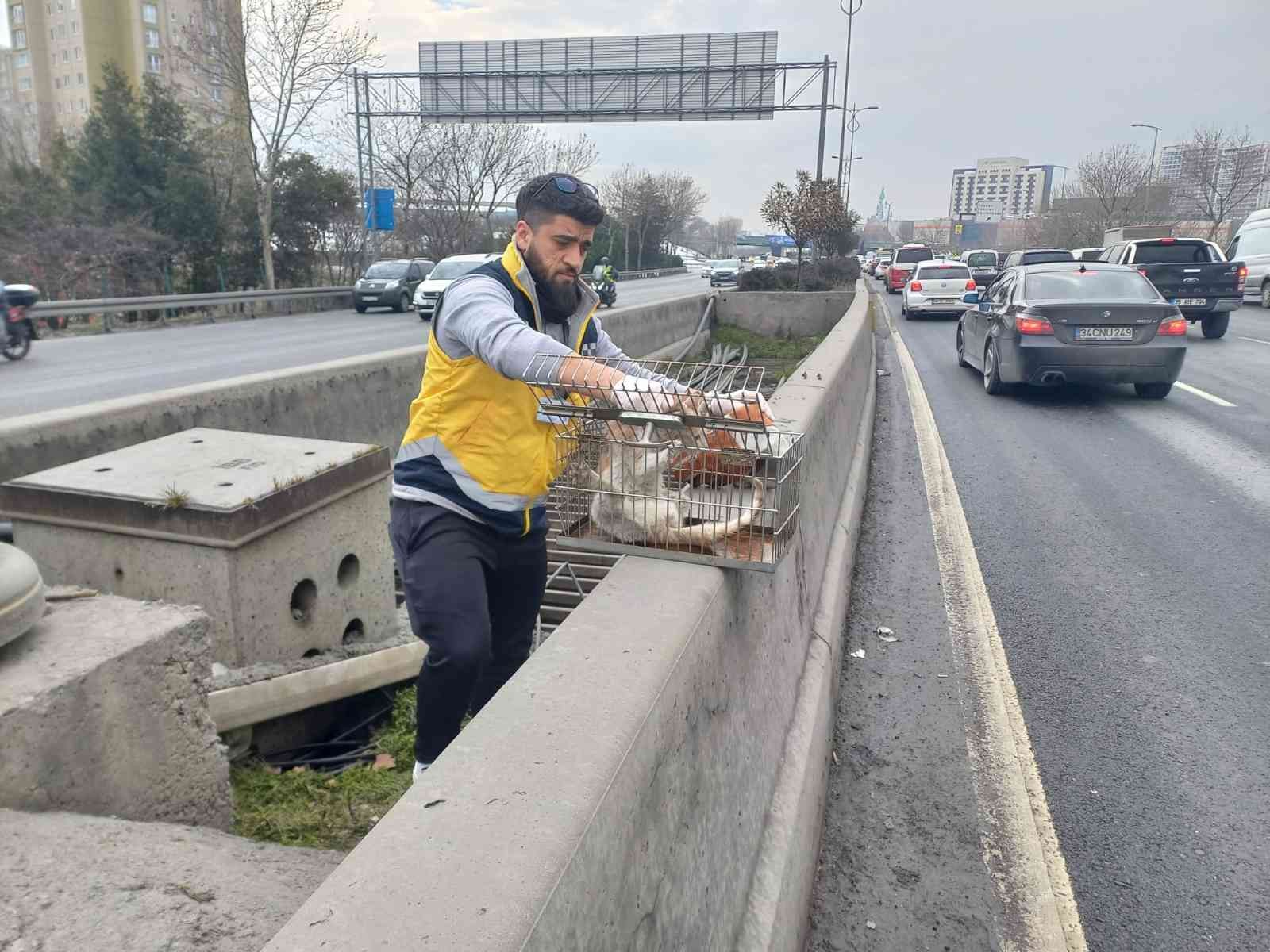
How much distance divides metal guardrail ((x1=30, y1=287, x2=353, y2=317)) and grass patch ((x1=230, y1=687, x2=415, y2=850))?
63.2ft

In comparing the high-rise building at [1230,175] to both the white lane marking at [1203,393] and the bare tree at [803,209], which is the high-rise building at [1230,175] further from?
the white lane marking at [1203,393]

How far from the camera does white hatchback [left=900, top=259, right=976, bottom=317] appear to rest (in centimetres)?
2773

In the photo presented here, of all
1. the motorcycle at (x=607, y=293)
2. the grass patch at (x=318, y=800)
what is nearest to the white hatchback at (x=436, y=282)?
the motorcycle at (x=607, y=293)

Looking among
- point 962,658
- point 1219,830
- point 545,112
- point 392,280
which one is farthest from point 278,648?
point 545,112

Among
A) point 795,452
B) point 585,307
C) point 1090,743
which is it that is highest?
point 585,307

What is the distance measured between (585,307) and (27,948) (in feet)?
7.50

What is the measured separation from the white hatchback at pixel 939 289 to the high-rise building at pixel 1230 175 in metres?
34.2

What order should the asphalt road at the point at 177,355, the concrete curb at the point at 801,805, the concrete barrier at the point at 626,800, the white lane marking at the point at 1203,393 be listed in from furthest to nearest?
the asphalt road at the point at 177,355, the white lane marking at the point at 1203,393, the concrete curb at the point at 801,805, the concrete barrier at the point at 626,800

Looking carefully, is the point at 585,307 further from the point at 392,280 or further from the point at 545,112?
the point at 545,112

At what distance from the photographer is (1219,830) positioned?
3.43 m

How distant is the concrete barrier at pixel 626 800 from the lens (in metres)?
1.34

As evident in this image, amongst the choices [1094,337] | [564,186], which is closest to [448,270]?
[1094,337]

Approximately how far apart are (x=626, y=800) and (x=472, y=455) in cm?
153

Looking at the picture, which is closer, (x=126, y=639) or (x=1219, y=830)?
(x=126, y=639)
